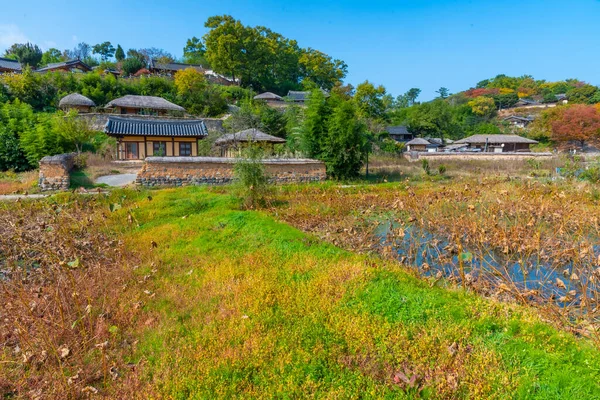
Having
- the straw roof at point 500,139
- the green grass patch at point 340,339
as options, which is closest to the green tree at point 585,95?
the straw roof at point 500,139

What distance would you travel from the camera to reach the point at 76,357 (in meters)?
3.24

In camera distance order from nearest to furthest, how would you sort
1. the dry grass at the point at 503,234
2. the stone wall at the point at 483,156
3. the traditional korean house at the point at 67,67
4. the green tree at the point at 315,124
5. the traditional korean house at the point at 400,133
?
the dry grass at the point at 503,234, the green tree at the point at 315,124, the stone wall at the point at 483,156, the traditional korean house at the point at 67,67, the traditional korean house at the point at 400,133

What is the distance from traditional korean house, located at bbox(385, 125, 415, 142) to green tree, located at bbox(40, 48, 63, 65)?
4378 cm

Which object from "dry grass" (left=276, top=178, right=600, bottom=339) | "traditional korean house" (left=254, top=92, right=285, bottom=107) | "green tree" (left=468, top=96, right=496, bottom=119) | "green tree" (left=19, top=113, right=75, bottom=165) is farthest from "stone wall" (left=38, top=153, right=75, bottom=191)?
"green tree" (left=468, top=96, right=496, bottom=119)

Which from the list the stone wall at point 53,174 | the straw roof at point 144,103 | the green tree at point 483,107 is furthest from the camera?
the green tree at point 483,107

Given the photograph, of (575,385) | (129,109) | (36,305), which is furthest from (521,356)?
(129,109)

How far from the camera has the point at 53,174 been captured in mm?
11711

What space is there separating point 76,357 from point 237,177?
6.79 metres

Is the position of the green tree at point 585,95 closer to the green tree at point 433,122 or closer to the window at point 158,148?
the green tree at point 433,122

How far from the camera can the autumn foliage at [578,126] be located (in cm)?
3309

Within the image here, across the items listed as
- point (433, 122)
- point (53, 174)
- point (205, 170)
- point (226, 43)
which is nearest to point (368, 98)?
point (433, 122)

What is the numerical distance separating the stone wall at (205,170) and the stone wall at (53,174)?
7.61 feet

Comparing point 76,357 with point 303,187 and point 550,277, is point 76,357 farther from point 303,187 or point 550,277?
point 303,187

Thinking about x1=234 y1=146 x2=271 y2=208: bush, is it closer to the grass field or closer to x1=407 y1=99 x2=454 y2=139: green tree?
the grass field
